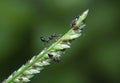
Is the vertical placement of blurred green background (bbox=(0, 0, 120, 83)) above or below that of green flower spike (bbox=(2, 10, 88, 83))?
above

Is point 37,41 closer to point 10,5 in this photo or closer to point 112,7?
point 10,5

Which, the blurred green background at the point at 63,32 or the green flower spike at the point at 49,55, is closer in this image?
the green flower spike at the point at 49,55

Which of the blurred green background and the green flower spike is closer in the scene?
the green flower spike

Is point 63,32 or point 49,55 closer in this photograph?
point 49,55

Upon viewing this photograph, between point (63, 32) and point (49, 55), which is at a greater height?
point (63, 32)

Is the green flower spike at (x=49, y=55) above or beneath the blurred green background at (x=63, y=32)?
beneath
